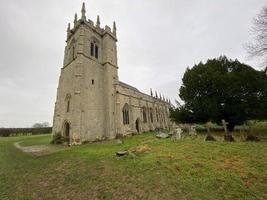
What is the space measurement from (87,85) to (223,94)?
53.9 feet

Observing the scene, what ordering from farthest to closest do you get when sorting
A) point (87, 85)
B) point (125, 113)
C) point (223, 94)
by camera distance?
point (125, 113) < point (87, 85) < point (223, 94)

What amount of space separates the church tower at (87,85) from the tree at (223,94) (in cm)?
986

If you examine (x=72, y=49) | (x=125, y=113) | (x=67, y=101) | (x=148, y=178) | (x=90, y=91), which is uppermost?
(x=72, y=49)

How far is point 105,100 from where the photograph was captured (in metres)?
21.1

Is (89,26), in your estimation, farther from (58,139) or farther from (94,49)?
(58,139)

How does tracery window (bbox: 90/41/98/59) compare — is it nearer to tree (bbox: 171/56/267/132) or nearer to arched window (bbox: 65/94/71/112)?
arched window (bbox: 65/94/71/112)

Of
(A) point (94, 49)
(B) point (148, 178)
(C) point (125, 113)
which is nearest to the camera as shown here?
(B) point (148, 178)

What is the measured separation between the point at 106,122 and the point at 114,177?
1435cm

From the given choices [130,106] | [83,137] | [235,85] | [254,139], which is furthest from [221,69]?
[83,137]

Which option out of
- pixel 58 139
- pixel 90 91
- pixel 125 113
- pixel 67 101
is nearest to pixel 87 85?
pixel 90 91

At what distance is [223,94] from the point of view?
17.8 metres

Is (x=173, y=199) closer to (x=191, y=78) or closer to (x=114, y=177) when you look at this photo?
(x=114, y=177)

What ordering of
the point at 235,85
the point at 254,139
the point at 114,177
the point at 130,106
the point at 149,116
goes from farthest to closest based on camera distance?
1. the point at 149,116
2. the point at 130,106
3. the point at 235,85
4. the point at 254,139
5. the point at 114,177

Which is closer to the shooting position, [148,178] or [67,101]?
[148,178]
